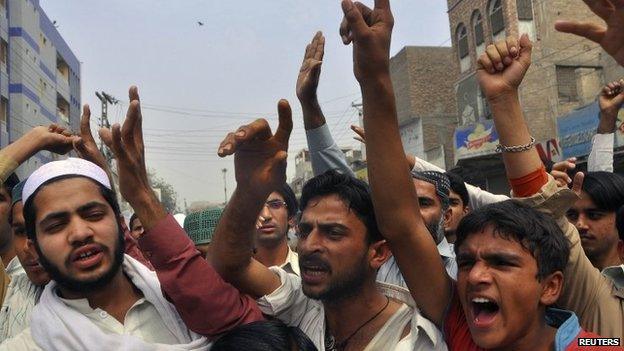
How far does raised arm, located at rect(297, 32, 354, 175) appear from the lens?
244cm

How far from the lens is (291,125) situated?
209cm

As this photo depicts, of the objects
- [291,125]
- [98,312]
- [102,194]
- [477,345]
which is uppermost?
[291,125]

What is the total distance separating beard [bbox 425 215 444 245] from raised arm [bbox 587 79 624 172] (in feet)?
4.01

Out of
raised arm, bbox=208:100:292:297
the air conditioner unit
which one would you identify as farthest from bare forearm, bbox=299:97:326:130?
the air conditioner unit

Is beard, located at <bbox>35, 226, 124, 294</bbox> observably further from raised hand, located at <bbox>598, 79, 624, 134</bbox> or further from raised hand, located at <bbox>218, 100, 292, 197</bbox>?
raised hand, located at <bbox>598, 79, 624, 134</bbox>

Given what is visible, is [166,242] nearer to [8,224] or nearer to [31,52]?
[8,224]

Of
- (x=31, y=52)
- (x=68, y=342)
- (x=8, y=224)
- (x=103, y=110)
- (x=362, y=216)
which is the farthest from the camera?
(x=103, y=110)

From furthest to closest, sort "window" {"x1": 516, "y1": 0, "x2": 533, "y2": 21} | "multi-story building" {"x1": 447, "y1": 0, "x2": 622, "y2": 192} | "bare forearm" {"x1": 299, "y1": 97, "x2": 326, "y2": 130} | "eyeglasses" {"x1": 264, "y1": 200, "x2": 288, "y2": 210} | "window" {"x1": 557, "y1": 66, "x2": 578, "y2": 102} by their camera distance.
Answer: "window" {"x1": 516, "y1": 0, "x2": 533, "y2": 21} < "window" {"x1": 557, "y1": 66, "x2": 578, "y2": 102} < "multi-story building" {"x1": 447, "y1": 0, "x2": 622, "y2": 192} < "eyeglasses" {"x1": 264, "y1": 200, "x2": 288, "y2": 210} < "bare forearm" {"x1": 299, "y1": 97, "x2": 326, "y2": 130}

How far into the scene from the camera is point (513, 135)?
2.15m

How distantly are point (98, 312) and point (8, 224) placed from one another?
1169 millimetres

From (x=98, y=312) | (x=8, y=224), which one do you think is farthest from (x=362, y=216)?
(x=8, y=224)

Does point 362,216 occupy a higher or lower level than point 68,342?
higher

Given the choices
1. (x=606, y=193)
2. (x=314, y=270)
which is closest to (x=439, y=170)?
(x=606, y=193)

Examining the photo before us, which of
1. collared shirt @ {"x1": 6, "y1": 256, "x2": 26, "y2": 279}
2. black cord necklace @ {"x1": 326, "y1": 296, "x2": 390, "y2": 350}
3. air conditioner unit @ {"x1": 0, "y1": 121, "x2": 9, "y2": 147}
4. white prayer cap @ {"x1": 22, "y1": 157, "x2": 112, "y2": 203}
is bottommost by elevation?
black cord necklace @ {"x1": 326, "y1": 296, "x2": 390, "y2": 350}
